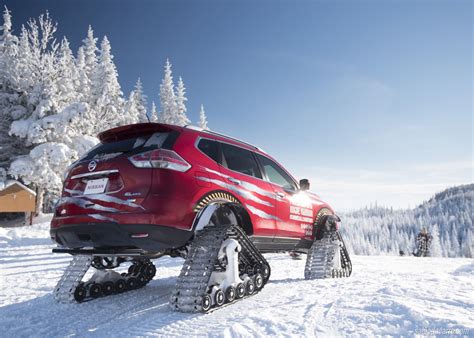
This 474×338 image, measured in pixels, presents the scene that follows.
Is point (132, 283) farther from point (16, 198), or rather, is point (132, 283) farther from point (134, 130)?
point (16, 198)

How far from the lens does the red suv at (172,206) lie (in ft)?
12.7

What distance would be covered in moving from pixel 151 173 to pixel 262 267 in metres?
2.21

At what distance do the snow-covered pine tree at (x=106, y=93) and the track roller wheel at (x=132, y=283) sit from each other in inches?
1146

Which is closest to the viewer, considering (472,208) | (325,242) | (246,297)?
(246,297)

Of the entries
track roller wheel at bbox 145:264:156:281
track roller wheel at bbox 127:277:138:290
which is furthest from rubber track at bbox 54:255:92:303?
track roller wheel at bbox 145:264:156:281

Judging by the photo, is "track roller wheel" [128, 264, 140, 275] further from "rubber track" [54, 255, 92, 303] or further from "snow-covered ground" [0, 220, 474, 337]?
→ "rubber track" [54, 255, 92, 303]

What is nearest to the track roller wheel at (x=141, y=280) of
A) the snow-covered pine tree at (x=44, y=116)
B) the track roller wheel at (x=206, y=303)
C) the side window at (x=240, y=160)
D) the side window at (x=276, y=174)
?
the track roller wheel at (x=206, y=303)

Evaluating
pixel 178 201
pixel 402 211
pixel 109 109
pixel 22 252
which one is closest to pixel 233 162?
pixel 178 201

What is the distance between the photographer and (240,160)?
527 cm

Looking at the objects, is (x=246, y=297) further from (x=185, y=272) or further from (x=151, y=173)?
(x=151, y=173)

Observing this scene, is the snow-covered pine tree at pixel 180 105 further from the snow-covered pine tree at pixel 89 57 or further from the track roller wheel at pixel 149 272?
the track roller wheel at pixel 149 272

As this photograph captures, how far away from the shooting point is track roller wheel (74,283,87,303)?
16.3 ft

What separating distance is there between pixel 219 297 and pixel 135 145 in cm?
204

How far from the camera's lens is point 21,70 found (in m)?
30.4
